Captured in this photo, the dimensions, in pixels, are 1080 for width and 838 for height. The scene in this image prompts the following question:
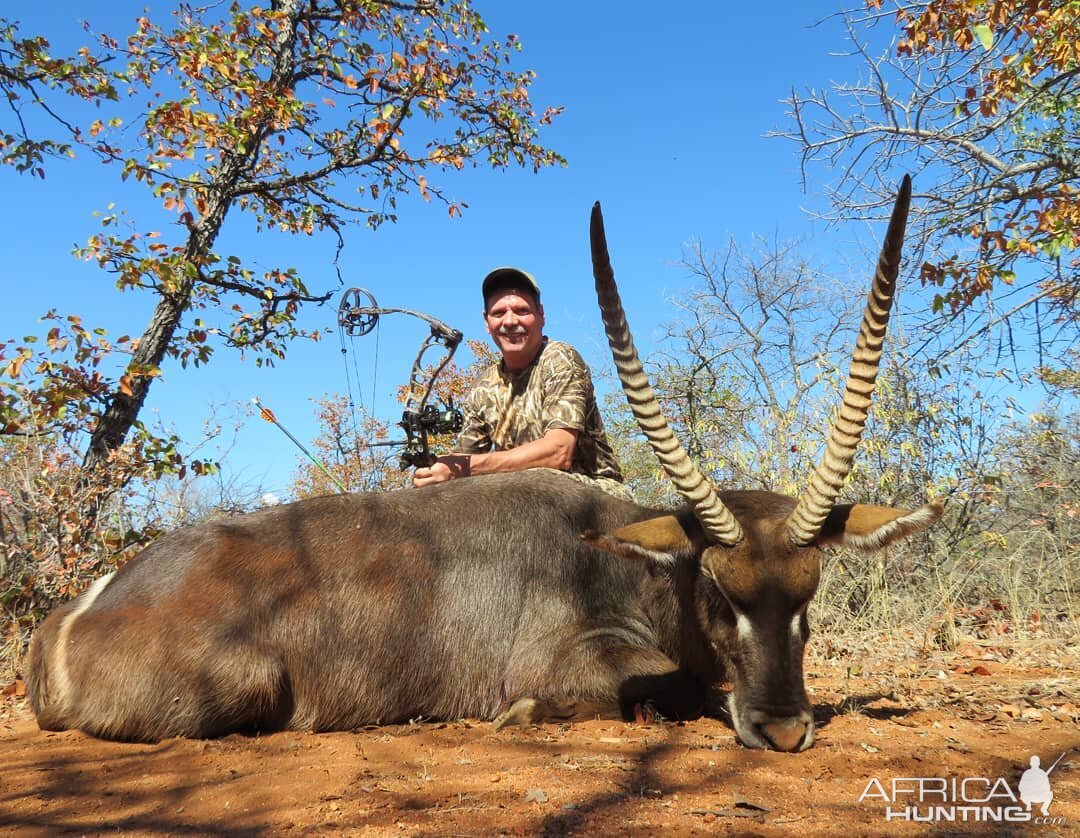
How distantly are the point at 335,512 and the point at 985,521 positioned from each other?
273 inches

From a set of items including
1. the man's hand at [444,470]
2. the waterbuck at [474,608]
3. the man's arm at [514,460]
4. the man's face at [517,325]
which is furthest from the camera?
the man's face at [517,325]

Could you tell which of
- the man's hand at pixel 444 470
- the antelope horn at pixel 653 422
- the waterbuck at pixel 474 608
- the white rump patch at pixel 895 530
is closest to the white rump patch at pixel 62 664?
the waterbuck at pixel 474 608

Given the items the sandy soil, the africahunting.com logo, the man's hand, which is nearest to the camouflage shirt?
the man's hand

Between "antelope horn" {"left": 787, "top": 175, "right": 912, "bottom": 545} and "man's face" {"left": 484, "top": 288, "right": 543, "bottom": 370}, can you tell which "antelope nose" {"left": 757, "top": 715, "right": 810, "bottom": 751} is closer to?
"antelope horn" {"left": 787, "top": 175, "right": 912, "bottom": 545}

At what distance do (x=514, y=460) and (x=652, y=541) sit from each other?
2.00 m

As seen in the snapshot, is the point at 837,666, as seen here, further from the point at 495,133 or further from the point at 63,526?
the point at 495,133

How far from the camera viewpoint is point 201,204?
28.2 feet

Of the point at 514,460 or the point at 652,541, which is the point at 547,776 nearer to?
the point at 652,541

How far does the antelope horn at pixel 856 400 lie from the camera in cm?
385

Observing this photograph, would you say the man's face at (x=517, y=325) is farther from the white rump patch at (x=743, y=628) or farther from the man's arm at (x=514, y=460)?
the white rump patch at (x=743, y=628)

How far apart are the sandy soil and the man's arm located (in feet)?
6.34

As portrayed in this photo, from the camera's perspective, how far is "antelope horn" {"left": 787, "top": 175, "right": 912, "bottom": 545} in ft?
12.6

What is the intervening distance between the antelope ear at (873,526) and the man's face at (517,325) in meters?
3.26

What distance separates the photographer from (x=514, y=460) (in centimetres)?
609
